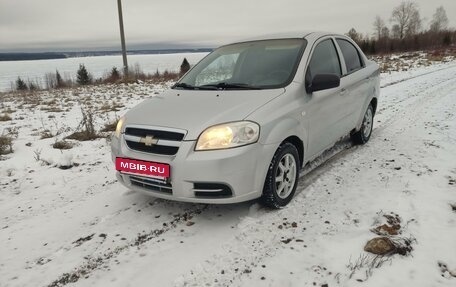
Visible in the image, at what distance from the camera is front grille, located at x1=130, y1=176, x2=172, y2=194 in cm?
323

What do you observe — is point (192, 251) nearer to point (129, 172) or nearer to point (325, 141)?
point (129, 172)

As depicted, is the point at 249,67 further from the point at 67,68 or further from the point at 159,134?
the point at 67,68

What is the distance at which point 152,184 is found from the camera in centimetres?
331

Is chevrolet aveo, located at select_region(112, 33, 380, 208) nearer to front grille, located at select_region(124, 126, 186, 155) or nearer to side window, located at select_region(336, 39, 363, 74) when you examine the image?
front grille, located at select_region(124, 126, 186, 155)

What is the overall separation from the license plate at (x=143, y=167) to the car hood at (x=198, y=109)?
355mm

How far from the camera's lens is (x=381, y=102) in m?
9.19

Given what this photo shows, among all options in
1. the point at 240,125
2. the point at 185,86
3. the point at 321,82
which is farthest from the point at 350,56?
the point at 240,125

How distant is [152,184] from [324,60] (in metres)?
2.64

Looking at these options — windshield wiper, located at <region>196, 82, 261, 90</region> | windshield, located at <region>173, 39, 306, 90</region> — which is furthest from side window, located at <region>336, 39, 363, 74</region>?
windshield wiper, located at <region>196, 82, 261, 90</region>

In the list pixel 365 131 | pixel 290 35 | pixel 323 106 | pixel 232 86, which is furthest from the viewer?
pixel 365 131

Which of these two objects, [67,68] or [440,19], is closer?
[67,68]

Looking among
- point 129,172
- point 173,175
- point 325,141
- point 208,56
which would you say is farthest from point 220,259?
point 208,56

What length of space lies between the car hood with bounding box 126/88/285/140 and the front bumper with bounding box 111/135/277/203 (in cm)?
21

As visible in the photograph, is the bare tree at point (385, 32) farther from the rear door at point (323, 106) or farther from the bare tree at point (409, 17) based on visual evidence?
the rear door at point (323, 106)
